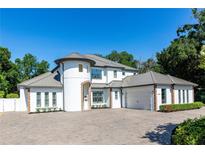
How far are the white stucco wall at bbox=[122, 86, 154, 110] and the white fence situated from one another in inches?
557

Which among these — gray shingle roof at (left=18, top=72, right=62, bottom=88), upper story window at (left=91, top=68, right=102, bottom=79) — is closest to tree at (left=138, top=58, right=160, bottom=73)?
upper story window at (left=91, top=68, right=102, bottom=79)

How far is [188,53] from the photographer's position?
94.4ft

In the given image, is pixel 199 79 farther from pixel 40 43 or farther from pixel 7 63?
pixel 7 63

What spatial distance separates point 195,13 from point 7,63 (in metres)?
34.8

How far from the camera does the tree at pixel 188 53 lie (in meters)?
28.7

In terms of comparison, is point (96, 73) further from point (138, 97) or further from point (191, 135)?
point (191, 135)

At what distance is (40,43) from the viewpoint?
2158 centimetres

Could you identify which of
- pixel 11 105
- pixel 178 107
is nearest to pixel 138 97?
pixel 178 107

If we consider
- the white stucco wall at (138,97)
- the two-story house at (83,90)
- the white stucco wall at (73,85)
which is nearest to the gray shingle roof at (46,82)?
the two-story house at (83,90)

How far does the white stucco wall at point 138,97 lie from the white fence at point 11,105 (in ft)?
46.4

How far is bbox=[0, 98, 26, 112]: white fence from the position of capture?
1036 inches

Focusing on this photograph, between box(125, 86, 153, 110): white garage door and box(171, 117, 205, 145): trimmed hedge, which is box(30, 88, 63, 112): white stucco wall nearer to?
box(125, 86, 153, 110): white garage door
